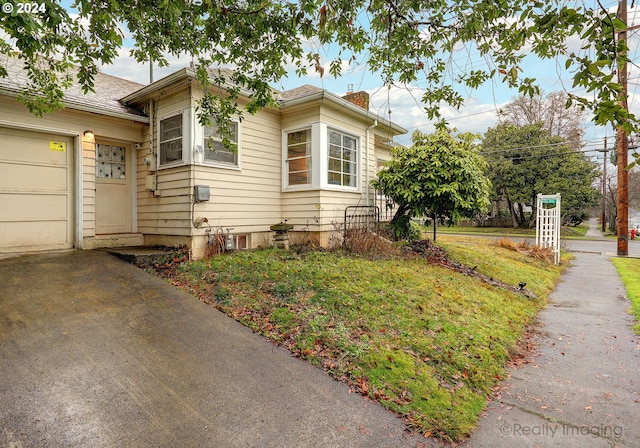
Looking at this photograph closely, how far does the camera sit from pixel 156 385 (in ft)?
9.09

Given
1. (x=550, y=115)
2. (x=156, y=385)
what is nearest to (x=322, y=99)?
(x=156, y=385)

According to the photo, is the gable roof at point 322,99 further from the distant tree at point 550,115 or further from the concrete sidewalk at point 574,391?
the distant tree at point 550,115

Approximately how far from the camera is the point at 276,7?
3.82 m

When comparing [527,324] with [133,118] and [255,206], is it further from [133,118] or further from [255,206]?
[133,118]

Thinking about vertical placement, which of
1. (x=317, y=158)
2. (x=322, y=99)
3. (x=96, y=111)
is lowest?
(x=317, y=158)

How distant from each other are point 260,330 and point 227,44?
351 cm

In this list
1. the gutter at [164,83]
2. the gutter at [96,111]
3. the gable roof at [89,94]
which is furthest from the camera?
the gutter at [164,83]

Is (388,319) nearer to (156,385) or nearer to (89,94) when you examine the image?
(156,385)

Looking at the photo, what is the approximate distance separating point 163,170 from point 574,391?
7414 millimetres

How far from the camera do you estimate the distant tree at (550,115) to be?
A: 26938 mm

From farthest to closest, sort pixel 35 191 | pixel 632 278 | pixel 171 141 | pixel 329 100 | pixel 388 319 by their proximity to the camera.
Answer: pixel 632 278 → pixel 329 100 → pixel 171 141 → pixel 35 191 → pixel 388 319

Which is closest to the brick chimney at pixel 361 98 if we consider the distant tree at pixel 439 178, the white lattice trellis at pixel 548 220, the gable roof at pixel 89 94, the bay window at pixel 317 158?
the bay window at pixel 317 158

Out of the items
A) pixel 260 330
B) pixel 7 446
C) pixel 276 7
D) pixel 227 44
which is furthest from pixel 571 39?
pixel 7 446

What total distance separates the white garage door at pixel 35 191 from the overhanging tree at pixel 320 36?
1.78 metres
